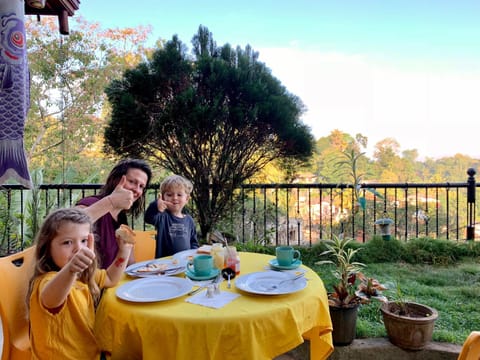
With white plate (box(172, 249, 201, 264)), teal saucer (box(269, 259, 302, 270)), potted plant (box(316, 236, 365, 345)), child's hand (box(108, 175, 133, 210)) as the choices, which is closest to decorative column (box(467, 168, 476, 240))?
potted plant (box(316, 236, 365, 345))

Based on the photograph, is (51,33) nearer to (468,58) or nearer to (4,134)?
(4,134)

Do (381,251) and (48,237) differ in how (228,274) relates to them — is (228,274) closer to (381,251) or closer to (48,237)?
(48,237)

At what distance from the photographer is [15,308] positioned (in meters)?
1.51

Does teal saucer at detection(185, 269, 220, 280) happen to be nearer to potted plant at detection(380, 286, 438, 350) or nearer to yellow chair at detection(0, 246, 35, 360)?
yellow chair at detection(0, 246, 35, 360)

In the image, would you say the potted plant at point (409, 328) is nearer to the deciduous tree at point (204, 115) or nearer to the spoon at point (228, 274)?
the spoon at point (228, 274)

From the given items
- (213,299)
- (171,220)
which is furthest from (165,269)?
(171,220)

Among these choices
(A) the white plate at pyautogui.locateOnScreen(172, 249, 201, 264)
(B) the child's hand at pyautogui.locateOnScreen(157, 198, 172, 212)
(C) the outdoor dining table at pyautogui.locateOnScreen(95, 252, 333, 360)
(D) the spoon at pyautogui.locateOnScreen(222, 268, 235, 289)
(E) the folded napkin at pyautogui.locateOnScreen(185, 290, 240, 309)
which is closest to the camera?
(C) the outdoor dining table at pyautogui.locateOnScreen(95, 252, 333, 360)

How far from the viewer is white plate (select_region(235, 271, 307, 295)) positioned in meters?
1.37

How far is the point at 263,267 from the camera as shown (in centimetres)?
180

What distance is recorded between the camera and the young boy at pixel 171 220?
2.37 meters

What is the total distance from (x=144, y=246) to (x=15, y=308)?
0.89 m

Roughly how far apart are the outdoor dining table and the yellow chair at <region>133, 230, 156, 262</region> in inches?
36.0

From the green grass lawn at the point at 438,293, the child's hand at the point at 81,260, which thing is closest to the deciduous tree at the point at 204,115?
the green grass lawn at the point at 438,293

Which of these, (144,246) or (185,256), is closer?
(185,256)
